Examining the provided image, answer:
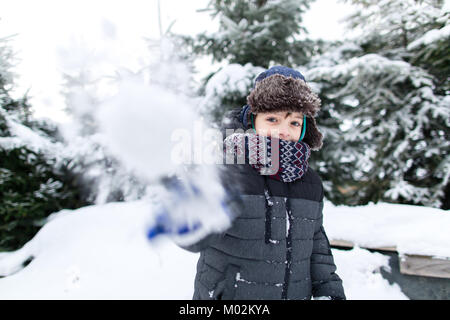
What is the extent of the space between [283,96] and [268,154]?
1.16 feet

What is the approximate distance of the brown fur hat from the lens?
1292mm

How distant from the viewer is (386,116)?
14.5 feet

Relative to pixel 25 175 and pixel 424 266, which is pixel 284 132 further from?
pixel 25 175

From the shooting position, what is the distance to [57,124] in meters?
4.84

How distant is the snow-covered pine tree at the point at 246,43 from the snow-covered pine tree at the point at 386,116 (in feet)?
2.29

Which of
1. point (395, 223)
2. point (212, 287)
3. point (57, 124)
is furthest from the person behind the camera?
point (57, 124)

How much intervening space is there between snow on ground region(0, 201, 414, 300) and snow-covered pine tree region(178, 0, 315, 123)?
2.25m

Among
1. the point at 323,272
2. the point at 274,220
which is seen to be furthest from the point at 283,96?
the point at 323,272

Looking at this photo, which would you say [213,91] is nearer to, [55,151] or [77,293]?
[55,151]

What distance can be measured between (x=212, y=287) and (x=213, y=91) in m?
3.40

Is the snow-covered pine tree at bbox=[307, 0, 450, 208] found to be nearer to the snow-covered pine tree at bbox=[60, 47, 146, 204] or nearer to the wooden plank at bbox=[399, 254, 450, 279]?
the wooden plank at bbox=[399, 254, 450, 279]

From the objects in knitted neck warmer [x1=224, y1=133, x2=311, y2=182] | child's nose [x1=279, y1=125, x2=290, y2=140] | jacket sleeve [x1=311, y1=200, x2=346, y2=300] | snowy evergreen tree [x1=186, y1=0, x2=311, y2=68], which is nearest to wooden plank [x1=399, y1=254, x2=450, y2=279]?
jacket sleeve [x1=311, y1=200, x2=346, y2=300]
